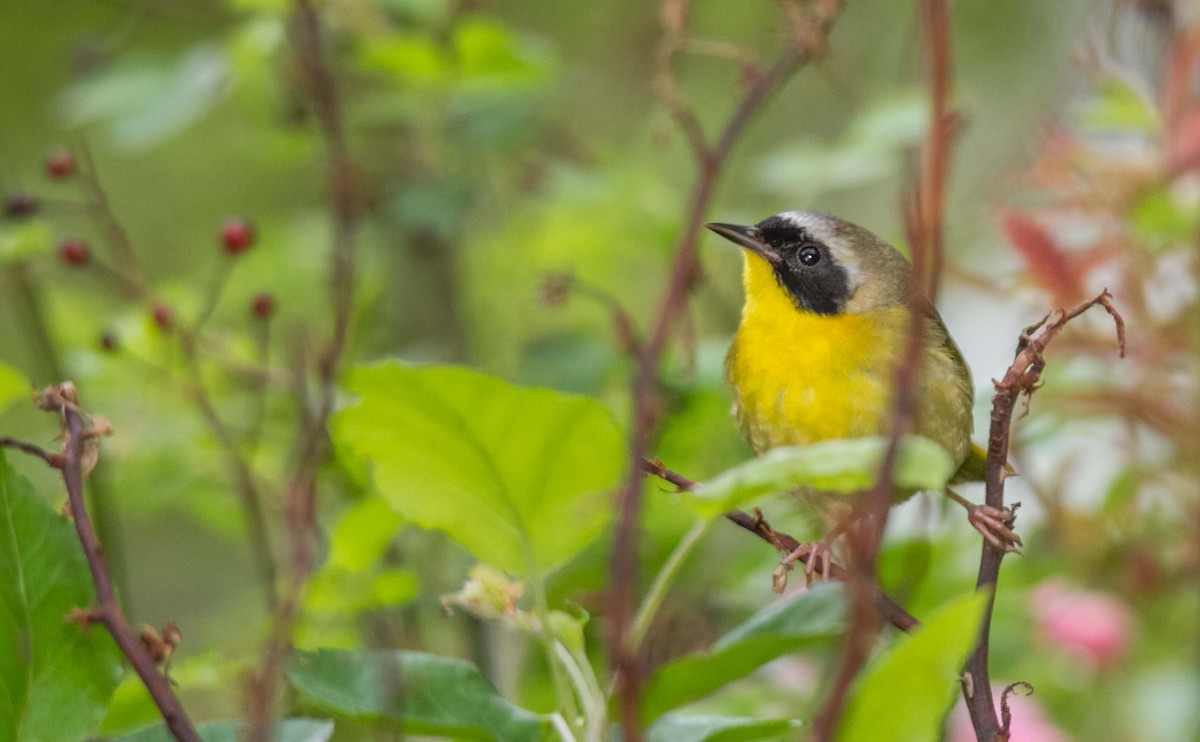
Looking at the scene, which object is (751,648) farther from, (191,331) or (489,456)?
(191,331)

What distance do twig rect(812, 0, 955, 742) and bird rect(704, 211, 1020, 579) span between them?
2.48 ft

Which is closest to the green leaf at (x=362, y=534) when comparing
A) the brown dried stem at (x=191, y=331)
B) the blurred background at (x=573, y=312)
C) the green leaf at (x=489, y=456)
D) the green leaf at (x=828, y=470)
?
the blurred background at (x=573, y=312)

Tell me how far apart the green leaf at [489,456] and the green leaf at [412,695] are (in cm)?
8

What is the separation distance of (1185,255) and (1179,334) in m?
0.14

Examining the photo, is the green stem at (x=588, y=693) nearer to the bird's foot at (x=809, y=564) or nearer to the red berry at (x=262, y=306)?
the bird's foot at (x=809, y=564)

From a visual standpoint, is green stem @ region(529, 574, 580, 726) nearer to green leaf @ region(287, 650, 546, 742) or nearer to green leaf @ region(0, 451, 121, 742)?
green leaf @ region(287, 650, 546, 742)

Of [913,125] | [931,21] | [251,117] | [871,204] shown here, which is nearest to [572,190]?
[913,125]

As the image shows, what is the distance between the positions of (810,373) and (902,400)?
40.0 inches

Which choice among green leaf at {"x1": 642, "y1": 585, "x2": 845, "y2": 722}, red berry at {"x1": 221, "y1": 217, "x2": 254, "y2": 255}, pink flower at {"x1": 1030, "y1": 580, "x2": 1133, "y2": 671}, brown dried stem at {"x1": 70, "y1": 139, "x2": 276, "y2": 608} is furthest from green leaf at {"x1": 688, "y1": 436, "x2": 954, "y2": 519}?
pink flower at {"x1": 1030, "y1": 580, "x2": 1133, "y2": 671}

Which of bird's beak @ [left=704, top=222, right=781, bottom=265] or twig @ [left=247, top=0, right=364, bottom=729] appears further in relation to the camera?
bird's beak @ [left=704, top=222, right=781, bottom=265]

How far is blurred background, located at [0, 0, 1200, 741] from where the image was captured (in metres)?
1.56

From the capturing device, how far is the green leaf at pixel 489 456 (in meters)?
0.75

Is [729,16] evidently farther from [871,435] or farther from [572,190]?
[871,435]

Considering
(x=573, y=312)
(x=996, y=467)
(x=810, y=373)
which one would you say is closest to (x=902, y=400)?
(x=996, y=467)
